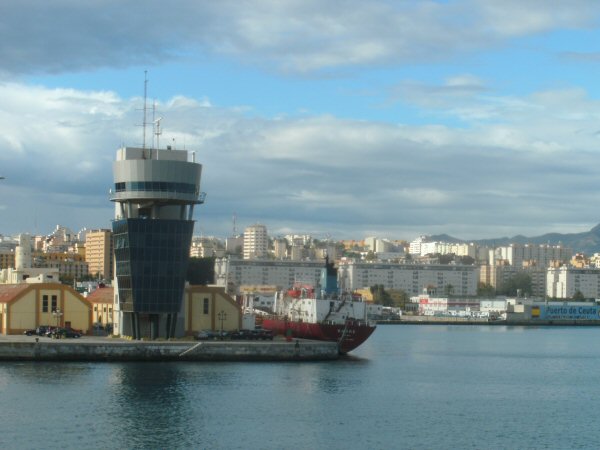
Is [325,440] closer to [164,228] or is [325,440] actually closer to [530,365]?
[164,228]

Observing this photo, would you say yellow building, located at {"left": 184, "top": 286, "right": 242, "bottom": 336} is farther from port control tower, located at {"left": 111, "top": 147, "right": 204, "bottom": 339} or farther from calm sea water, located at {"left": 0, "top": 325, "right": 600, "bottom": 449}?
calm sea water, located at {"left": 0, "top": 325, "right": 600, "bottom": 449}

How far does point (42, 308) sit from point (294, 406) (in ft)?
125

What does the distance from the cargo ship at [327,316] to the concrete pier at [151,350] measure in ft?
29.1

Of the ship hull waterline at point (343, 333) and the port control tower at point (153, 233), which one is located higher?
the port control tower at point (153, 233)

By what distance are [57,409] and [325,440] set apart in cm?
1495

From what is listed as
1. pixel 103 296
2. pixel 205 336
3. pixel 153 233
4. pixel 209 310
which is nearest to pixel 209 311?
pixel 209 310

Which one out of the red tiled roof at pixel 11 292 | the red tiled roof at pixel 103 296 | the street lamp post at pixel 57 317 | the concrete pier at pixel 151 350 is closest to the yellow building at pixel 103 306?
the red tiled roof at pixel 103 296

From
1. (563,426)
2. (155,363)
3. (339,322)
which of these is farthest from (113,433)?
(339,322)

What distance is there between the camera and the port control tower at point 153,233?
89.6m

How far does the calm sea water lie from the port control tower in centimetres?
979

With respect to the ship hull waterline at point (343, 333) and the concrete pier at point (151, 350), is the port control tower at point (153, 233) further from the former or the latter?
the ship hull waterline at point (343, 333)

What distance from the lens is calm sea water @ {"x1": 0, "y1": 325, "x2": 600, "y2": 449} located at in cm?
5225

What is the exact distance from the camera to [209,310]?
9681cm

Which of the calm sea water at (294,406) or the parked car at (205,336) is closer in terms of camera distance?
the calm sea water at (294,406)
